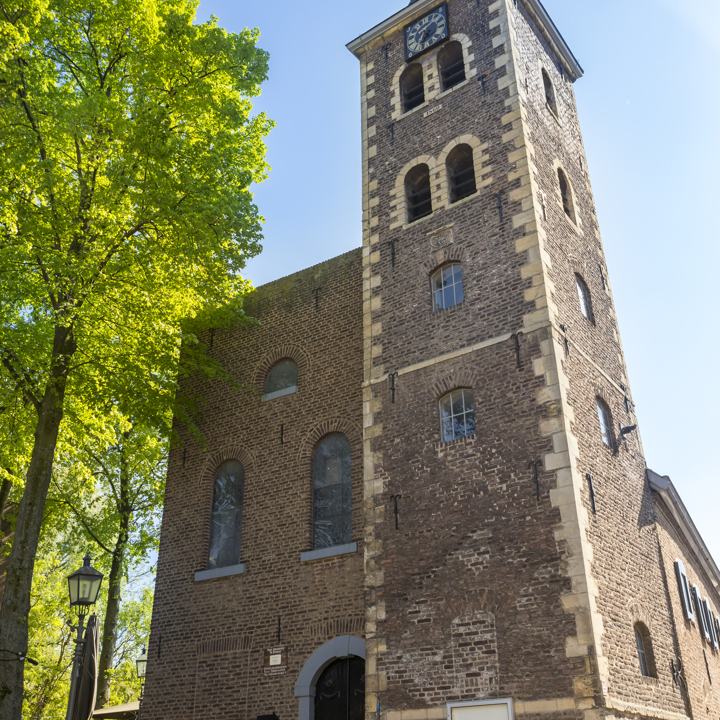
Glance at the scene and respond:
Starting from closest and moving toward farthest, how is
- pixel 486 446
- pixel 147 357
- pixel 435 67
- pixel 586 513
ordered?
pixel 586 513 → pixel 486 446 → pixel 147 357 → pixel 435 67

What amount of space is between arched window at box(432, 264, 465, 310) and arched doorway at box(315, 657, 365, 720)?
614 cm

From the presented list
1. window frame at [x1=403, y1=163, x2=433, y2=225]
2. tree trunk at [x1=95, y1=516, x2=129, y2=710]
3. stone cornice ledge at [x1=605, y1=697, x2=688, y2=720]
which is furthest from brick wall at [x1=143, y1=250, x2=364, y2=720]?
tree trunk at [x1=95, y1=516, x2=129, y2=710]

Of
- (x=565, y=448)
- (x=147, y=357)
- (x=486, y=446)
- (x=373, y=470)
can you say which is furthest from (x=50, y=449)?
(x=565, y=448)

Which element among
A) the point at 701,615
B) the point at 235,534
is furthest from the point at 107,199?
the point at 701,615

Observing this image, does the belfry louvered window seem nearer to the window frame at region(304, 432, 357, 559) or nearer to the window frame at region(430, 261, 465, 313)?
the window frame at region(304, 432, 357, 559)

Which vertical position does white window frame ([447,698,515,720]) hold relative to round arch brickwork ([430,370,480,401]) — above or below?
below

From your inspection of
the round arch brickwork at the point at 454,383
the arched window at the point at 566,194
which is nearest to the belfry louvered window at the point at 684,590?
the round arch brickwork at the point at 454,383

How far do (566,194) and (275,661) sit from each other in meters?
10.7

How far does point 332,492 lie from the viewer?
44.0 ft

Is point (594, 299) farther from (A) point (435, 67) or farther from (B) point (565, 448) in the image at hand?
(A) point (435, 67)

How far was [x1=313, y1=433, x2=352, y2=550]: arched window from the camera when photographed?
13.0m

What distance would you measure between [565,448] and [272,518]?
5922 mm

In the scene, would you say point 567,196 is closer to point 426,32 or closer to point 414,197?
point 414,197

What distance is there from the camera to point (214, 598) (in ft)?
45.0
